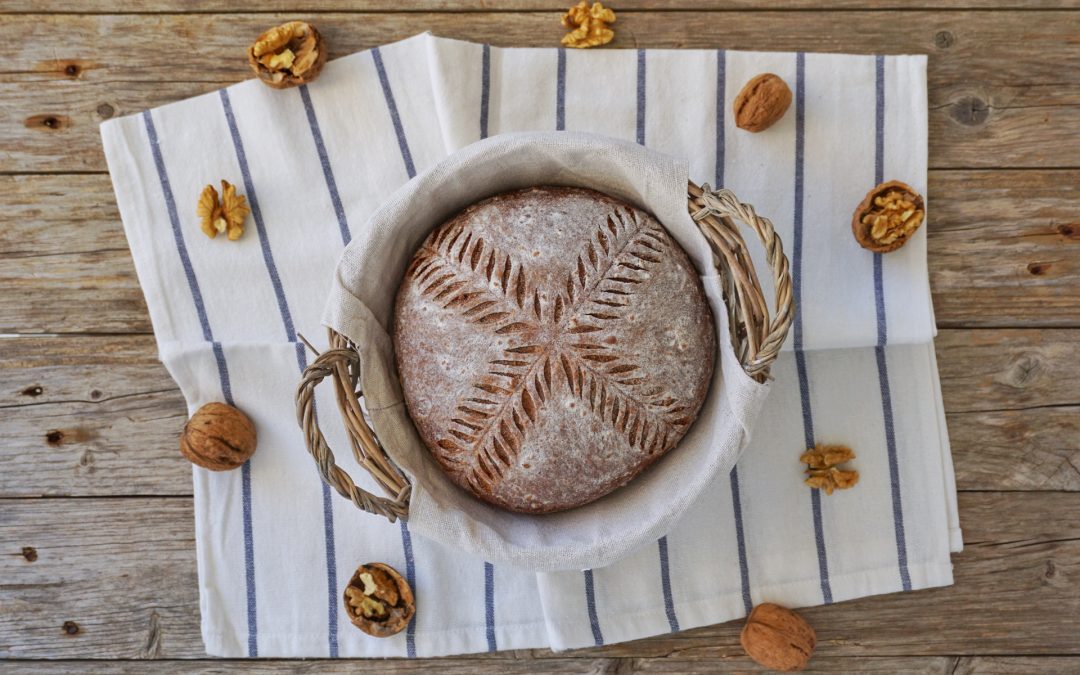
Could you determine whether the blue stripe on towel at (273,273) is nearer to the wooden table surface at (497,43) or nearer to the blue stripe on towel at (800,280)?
the wooden table surface at (497,43)

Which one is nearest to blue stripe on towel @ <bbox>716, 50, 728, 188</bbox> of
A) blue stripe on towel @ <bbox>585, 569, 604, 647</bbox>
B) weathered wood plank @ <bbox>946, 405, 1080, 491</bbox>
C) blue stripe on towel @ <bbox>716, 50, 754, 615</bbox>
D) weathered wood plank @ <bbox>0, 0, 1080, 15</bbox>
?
blue stripe on towel @ <bbox>716, 50, 754, 615</bbox>

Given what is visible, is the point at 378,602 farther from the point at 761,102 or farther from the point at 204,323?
the point at 761,102

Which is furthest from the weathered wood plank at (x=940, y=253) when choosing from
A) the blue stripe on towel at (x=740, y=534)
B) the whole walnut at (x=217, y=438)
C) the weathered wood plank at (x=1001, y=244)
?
the blue stripe on towel at (x=740, y=534)

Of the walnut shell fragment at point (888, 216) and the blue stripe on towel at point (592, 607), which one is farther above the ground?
the walnut shell fragment at point (888, 216)

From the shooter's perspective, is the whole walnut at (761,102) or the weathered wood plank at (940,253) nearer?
the whole walnut at (761,102)

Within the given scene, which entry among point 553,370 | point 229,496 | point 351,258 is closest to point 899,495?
point 553,370

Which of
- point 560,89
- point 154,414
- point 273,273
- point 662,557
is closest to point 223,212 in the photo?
point 273,273
